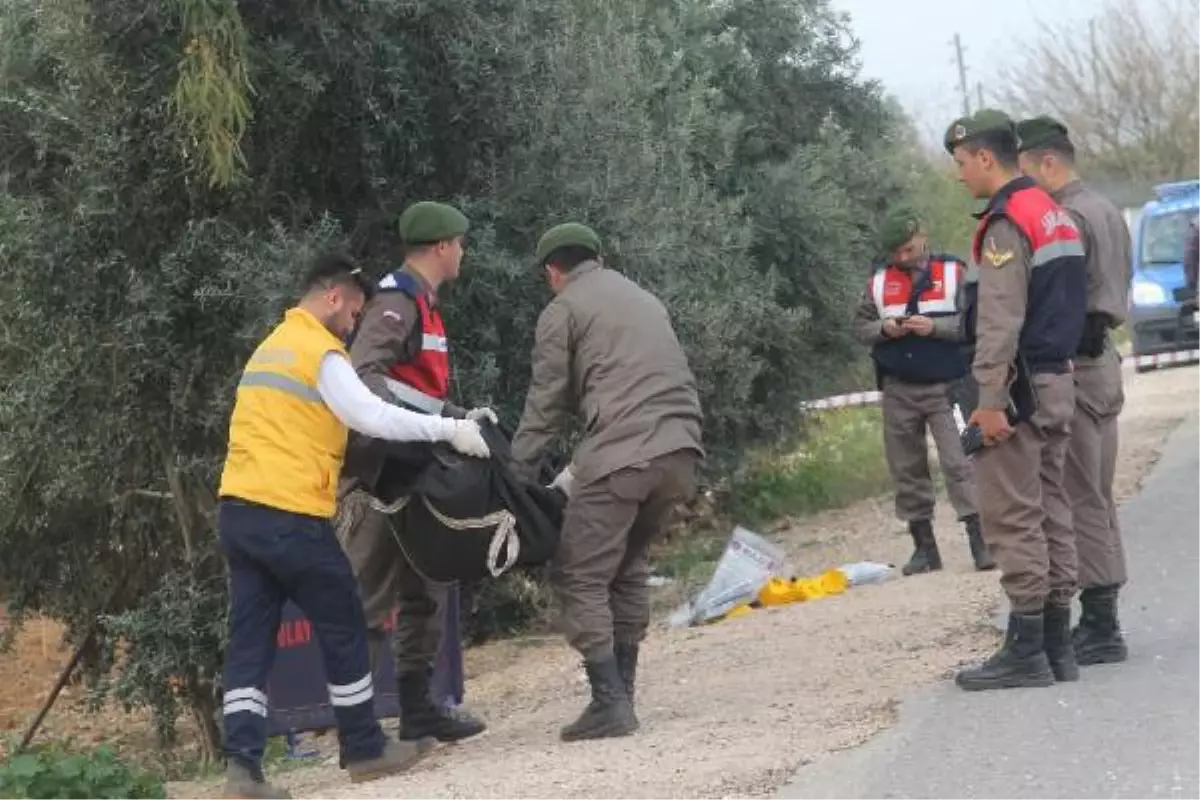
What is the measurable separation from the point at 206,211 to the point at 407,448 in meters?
3.29

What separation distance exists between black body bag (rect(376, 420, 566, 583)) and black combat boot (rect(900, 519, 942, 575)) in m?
4.20

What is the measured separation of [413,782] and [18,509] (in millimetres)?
4538

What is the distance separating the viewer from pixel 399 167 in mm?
9836

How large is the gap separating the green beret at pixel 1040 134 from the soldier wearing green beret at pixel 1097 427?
4.4 inches

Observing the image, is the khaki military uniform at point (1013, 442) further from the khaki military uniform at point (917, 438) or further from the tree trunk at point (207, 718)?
the tree trunk at point (207, 718)

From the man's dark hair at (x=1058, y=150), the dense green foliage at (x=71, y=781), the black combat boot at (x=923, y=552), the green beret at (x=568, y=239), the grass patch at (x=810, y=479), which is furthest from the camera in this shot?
the grass patch at (x=810, y=479)

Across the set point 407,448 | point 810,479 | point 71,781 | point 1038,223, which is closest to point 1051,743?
point 1038,223

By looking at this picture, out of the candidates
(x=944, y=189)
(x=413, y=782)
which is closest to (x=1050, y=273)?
(x=413, y=782)

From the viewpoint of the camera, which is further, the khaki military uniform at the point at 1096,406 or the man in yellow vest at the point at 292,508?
the khaki military uniform at the point at 1096,406

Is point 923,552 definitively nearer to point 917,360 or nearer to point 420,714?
point 917,360

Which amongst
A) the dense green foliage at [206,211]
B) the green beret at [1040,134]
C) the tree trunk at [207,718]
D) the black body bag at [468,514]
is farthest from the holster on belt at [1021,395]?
the tree trunk at [207,718]

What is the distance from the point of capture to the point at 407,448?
262 inches

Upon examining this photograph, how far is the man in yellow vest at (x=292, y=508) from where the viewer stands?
21.1 feet

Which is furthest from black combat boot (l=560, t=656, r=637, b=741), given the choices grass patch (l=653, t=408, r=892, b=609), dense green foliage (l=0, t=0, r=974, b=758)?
grass patch (l=653, t=408, r=892, b=609)
